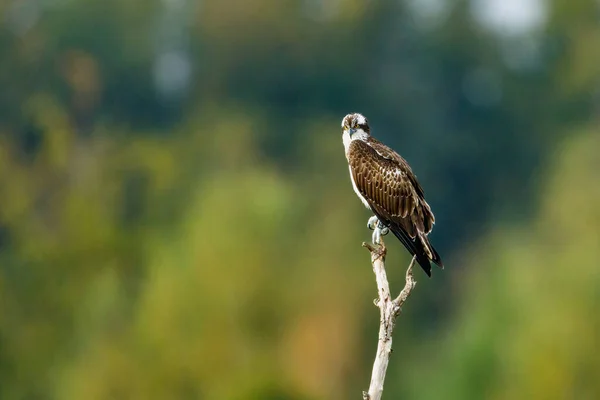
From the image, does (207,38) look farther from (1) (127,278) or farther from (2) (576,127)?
(1) (127,278)

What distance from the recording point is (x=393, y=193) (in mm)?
13219

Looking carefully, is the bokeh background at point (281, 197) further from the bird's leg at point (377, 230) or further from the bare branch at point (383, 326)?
the bare branch at point (383, 326)

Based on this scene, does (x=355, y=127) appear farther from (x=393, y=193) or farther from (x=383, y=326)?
(x=383, y=326)

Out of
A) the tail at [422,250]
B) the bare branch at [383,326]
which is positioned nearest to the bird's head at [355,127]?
the tail at [422,250]

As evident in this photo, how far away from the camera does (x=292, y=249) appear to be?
35875 millimetres

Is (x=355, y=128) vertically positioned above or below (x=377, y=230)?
above

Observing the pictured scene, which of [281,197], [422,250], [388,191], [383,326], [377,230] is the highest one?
[281,197]

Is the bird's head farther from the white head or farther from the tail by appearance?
the tail

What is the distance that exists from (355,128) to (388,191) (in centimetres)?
89

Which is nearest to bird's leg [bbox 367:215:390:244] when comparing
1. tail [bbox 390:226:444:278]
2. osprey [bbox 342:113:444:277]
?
osprey [bbox 342:113:444:277]

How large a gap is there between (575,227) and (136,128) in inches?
1111

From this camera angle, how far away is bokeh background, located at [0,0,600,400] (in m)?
31.3

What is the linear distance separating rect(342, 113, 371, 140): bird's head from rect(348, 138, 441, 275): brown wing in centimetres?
11

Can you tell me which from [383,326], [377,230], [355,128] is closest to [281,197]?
[355,128]
